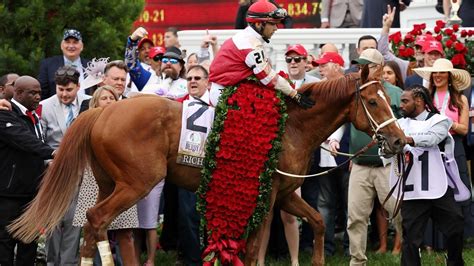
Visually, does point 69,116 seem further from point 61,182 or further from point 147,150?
point 147,150

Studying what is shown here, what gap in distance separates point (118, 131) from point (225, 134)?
911mm

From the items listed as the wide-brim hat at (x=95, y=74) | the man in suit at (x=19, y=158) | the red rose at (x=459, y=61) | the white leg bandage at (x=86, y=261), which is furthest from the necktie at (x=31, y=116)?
the red rose at (x=459, y=61)

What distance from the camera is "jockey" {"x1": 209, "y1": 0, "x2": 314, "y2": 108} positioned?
962 centimetres

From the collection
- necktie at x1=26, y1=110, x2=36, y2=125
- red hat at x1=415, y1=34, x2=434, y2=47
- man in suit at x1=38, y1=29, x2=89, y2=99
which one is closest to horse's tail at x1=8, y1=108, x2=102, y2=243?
necktie at x1=26, y1=110, x2=36, y2=125

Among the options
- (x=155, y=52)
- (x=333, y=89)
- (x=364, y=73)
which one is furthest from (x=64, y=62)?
(x=364, y=73)

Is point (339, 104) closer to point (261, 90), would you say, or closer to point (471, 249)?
point (261, 90)

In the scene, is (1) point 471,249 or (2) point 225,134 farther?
(1) point 471,249

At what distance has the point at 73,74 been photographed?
11.1 metres

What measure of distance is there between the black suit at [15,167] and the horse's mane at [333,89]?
2417 millimetres

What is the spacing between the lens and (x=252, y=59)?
9.58 meters

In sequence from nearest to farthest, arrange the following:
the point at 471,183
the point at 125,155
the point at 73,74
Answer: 1. the point at 125,155
2. the point at 73,74
3. the point at 471,183

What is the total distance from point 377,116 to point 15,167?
3.33m

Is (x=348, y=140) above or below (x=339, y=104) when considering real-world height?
below

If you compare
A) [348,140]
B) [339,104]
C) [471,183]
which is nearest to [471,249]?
[471,183]
